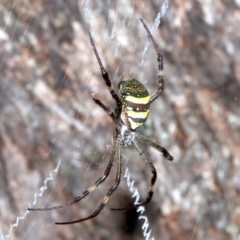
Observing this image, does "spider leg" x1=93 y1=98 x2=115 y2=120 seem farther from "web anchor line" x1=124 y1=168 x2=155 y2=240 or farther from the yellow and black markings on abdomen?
"web anchor line" x1=124 y1=168 x2=155 y2=240

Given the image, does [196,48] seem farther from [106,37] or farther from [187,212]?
[187,212]

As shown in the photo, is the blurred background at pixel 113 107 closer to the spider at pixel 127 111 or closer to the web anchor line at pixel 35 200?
the web anchor line at pixel 35 200

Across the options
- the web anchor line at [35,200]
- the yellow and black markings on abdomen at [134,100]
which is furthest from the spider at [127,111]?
the web anchor line at [35,200]

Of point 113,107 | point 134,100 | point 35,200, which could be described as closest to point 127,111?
point 134,100

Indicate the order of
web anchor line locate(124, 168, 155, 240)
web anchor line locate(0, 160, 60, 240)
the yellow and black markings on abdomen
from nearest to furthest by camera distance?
the yellow and black markings on abdomen < web anchor line locate(0, 160, 60, 240) < web anchor line locate(124, 168, 155, 240)

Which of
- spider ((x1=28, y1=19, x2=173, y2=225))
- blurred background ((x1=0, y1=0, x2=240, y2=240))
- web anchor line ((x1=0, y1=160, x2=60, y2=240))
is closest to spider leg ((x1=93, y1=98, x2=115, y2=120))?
spider ((x1=28, y1=19, x2=173, y2=225))

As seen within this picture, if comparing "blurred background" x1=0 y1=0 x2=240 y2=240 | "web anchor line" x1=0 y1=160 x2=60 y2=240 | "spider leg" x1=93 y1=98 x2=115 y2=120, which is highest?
"spider leg" x1=93 y1=98 x2=115 y2=120

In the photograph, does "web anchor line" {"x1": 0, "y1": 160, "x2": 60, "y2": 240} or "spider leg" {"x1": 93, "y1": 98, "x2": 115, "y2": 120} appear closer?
"spider leg" {"x1": 93, "y1": 98, "x2": 115, "y2": 120}

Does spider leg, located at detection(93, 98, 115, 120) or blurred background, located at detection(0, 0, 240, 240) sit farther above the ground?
spider leg, located at detection(93, 98, 115, 120)
